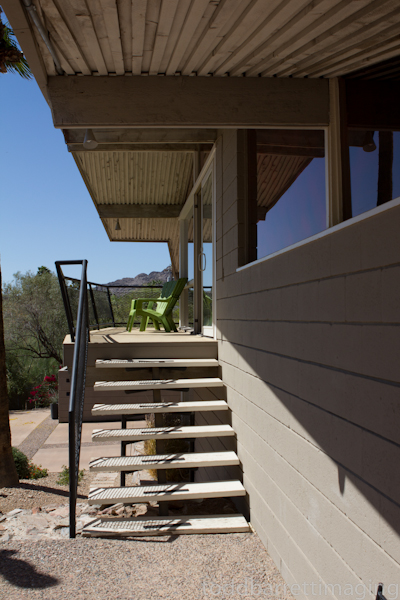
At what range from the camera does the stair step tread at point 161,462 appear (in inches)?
120

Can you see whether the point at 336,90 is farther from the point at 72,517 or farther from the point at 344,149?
the point at 72,517

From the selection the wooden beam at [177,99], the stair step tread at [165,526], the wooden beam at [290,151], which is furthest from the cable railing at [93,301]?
the wooden beam at [290,151]

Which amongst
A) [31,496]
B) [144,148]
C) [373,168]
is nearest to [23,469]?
[31,496]

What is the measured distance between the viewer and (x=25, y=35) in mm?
2006

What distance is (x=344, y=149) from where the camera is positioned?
2.16 m

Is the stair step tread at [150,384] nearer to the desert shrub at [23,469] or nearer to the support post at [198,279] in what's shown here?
the support post at [198,279]

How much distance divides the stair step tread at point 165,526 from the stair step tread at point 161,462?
0.32 meters

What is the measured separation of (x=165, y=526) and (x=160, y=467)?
0.39 meters

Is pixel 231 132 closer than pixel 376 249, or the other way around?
pixel 376 249

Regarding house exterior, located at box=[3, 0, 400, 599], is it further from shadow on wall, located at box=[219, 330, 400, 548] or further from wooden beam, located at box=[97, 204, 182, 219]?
wooden beam, located at box=[97, 204, 182, 219]

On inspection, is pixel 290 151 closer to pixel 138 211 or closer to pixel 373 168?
pixel 373 168

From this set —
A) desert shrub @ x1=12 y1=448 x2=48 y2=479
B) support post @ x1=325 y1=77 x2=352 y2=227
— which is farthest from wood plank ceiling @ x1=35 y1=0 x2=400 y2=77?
desert shrub @ x1=12 y1=448 x2=48 y2=479

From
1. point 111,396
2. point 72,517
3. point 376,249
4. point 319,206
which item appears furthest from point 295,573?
point 111,396

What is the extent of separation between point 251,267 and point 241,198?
70cm
